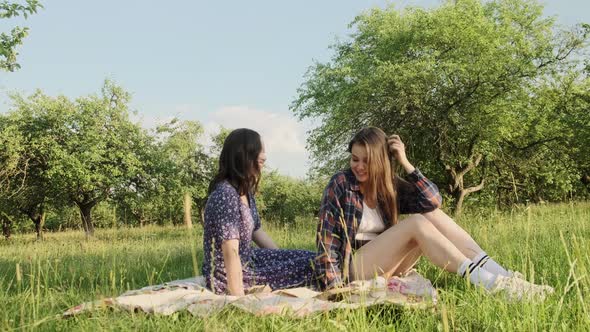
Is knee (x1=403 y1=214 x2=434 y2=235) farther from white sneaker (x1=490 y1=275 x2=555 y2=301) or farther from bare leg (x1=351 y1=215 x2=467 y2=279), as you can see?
white sneaker (x1=490 y1=275 x2=555 y2=301)

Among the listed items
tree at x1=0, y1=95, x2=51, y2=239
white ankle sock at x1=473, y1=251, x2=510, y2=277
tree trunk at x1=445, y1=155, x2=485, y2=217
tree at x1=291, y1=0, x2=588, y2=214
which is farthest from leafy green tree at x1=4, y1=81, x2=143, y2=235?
white ankle sock at x1=473, y1=251, x2=510, y2=277

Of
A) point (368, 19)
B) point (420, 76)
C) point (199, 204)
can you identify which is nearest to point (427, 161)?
point (420, 76)

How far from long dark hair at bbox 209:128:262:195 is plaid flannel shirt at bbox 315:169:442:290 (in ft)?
2.08

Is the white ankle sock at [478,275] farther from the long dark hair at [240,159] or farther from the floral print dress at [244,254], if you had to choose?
the long dark hair at [240,159]

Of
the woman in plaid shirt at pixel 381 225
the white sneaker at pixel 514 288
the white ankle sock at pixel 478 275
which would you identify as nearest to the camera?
the white sneaker at pixel 514 288

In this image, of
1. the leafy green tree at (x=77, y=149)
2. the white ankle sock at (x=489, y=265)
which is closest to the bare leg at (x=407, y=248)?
the white ankle sock at (x=489, y=265)

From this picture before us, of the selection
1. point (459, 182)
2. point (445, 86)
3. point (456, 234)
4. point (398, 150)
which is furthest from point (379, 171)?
point (459, 182)

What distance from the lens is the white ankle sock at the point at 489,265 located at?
3551 millimetres

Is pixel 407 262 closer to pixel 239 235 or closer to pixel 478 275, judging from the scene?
pixel 478 275

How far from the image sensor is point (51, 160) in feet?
→ 71.0

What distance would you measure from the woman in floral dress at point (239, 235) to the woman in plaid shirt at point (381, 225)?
1.06 ft

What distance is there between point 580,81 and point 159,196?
20.3 meters

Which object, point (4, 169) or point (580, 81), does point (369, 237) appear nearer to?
point (4, 169)

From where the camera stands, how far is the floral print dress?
12.5ft
